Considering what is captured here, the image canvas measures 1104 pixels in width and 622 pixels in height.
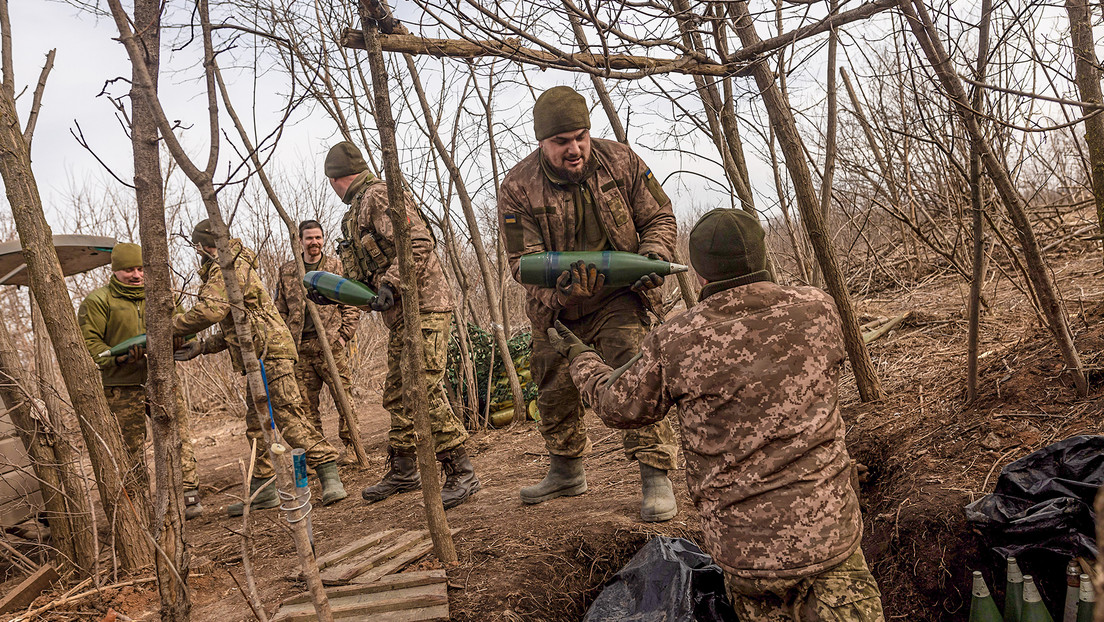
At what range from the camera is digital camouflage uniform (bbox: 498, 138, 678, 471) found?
340cm

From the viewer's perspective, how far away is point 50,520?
3.51 m

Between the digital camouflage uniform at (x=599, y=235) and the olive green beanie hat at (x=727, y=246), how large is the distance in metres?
1.10

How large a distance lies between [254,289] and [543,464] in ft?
7.65

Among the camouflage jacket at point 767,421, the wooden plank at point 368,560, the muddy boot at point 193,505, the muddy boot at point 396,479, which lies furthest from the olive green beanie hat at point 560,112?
the muddy boot at point 193,505

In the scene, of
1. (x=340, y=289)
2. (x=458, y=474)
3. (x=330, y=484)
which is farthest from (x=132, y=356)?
(x=458, y=474)

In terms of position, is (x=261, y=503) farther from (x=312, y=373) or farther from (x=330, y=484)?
(x=312, y=373)

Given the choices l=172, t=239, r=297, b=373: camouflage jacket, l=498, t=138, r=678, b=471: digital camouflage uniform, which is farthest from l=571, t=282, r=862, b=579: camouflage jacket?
l=172, t=239, r=297, b=373: camouflage jacket

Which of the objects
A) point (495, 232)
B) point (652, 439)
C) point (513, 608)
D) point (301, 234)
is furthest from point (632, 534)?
point (495, 232)

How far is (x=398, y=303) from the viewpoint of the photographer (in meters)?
4.05

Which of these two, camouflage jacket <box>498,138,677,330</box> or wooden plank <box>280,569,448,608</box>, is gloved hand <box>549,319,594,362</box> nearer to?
camouflage jacket <box>498,138,677,330</box>

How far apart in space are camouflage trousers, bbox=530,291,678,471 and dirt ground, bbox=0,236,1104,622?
301 mm

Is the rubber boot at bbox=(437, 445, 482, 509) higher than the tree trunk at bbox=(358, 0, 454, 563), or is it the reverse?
the tree trunk at bbox=(358, 0, 454, 563)

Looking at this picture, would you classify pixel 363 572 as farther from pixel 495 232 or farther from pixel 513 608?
pixel 495 232

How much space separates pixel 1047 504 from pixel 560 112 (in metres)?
2.47
